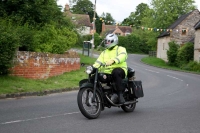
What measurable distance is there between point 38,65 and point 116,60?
27.3 ft

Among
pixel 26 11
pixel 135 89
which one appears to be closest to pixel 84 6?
pixel 26 11

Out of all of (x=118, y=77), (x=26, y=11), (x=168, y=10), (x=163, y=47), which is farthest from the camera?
(x=168, y=10)

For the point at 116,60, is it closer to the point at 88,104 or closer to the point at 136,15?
the point at 88,104

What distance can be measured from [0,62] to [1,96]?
5.99 feet

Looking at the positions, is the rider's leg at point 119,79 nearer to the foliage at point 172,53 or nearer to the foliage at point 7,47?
the foliage at point 7,47

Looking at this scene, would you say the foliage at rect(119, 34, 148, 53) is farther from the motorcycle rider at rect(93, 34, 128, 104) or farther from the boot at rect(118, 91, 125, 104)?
the boot at rect(118, 91, 125, 104)

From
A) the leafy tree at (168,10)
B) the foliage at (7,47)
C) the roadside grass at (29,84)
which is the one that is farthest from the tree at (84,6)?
the foliage at (7,47)

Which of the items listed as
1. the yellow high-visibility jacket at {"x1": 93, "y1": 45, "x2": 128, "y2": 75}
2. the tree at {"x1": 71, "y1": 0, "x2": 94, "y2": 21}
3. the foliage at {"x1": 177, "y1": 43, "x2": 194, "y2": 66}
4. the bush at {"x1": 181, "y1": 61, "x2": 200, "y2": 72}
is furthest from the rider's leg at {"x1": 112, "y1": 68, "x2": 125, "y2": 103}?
the tree at {"x1": 71, "y1": 0, "x2": 94, "y2": 21}

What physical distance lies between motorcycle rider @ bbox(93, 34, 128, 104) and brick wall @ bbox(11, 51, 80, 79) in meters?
6.69

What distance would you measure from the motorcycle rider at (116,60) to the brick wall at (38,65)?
263 inches

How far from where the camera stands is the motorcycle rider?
778cm

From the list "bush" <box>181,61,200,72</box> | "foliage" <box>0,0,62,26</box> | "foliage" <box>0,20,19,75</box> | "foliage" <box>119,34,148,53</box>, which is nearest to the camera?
"foliage" <box>0,20,19,75</box>

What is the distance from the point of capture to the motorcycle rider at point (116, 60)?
7775 mm

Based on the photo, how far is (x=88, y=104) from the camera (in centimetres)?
734
